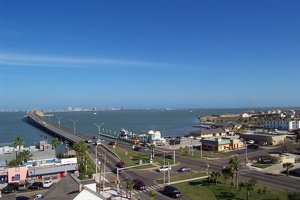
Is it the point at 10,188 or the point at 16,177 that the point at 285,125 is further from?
the point at 10,188

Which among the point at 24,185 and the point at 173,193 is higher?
the point at 173,193

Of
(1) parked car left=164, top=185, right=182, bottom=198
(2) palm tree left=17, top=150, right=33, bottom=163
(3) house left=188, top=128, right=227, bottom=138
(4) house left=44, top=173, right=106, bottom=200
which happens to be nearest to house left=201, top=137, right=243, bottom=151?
(3) house left=188, top=128, right=227, bottom=138

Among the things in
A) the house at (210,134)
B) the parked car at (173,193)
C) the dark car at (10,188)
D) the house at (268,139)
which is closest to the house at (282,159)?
the house at (268,139)

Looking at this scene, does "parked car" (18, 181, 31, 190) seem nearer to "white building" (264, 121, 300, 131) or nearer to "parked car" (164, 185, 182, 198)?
"parked car" (164, 185, 182, 198)

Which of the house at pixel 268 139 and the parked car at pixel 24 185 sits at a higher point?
the house at pixel 268 139

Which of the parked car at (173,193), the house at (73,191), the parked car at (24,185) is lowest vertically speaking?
the parked car at (24,185)

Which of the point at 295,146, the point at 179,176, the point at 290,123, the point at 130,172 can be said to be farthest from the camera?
the point at 290,123

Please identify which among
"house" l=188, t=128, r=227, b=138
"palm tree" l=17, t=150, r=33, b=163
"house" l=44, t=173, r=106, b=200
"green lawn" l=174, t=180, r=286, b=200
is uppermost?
"house" l=44, t=173, r=106, b=200

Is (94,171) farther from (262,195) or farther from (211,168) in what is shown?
(262,195)

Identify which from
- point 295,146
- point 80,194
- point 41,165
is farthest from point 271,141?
point 80,194

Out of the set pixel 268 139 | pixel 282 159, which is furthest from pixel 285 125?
pixel 282 159

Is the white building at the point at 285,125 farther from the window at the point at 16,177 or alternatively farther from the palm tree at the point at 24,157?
the window at the point at 16,177
